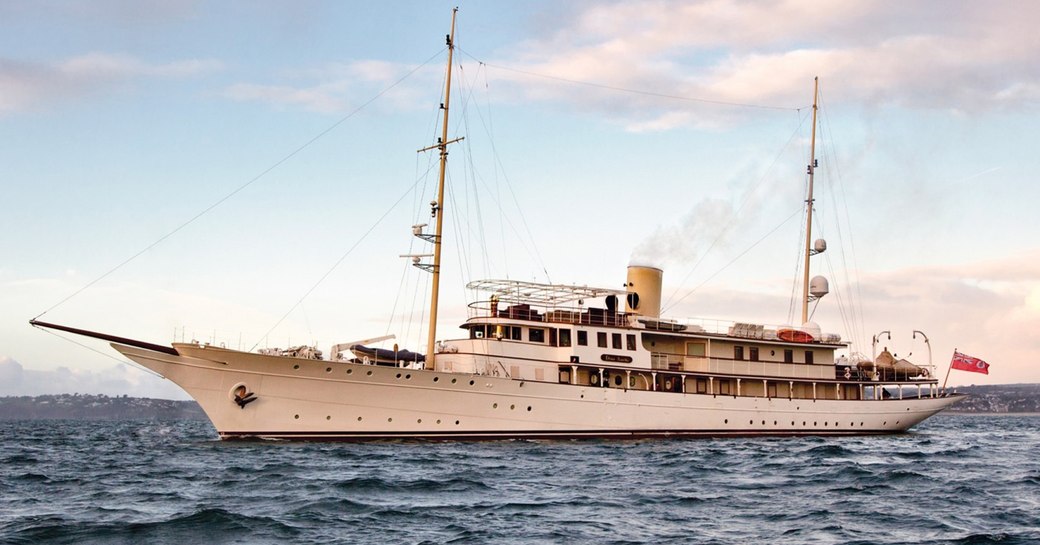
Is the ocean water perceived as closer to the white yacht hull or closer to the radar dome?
the white yacht hull

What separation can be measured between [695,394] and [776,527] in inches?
896

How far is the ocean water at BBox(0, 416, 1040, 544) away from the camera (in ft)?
46.1

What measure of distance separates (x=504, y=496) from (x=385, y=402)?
13415 millimetres

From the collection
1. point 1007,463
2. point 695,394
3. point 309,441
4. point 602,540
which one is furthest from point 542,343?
point 602,540

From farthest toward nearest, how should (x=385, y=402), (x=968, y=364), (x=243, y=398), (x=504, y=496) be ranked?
(x=968, y=364) → (x=385, y=402) → (x=243, y=398) → (x=504, y=496)

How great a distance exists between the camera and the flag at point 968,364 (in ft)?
139

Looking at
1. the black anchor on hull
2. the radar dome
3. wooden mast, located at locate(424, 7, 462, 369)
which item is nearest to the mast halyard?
wooden mast, located at locate(424, 7, 462, 369)

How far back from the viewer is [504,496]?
17922 mm

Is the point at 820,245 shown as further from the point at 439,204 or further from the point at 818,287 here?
the point at 439,204

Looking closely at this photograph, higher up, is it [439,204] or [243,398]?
[439,204]

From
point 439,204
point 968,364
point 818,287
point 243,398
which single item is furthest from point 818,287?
point 243,398

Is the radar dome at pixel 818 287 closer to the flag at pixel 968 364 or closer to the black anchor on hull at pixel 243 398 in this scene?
the flag at pixel 968 364

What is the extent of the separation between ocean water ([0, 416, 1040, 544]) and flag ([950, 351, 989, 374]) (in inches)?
588

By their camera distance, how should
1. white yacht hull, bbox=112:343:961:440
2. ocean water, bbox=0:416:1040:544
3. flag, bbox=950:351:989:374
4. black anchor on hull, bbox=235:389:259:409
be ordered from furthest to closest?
1. flag, bbox=950:351:989:374
2. white yacht hull, bbox=112:343:961:440
3. black anchor on hull, bbox=235:389:259:409
4. ocean water, bbox=0:416:1040:544
